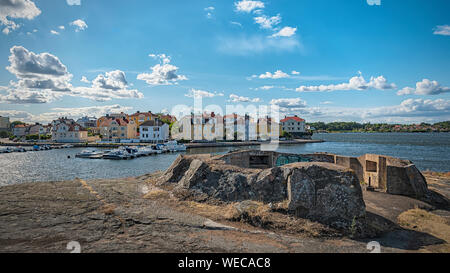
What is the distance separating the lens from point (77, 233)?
6316 millimetres

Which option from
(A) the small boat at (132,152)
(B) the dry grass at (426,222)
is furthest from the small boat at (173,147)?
(B) the dry grass at (426,222)

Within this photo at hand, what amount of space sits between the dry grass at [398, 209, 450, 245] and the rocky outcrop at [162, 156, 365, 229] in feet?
6.87

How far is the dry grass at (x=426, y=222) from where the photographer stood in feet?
23.6

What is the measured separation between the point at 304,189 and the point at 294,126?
97594mm

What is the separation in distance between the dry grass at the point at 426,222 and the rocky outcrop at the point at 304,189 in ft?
6.87

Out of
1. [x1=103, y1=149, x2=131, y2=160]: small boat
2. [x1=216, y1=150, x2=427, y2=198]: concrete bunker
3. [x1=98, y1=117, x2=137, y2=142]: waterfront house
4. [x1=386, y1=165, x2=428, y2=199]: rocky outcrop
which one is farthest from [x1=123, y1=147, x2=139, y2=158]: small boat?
[x1=386, y1=165, x2=428, y2=199]: rocky outcrop

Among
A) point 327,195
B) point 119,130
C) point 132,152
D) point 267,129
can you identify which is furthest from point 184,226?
point 267,129

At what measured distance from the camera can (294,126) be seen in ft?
333

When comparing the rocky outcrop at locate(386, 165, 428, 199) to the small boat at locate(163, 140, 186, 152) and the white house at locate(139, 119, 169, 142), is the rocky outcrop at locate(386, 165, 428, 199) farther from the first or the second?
the white house at locate(139, 119, 169, 142)

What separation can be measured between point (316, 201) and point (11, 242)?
314 inches

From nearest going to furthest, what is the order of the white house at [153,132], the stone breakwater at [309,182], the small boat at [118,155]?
the stone breakwater at [309,182]
the small boat at [118,155]
the white house at [153,132]

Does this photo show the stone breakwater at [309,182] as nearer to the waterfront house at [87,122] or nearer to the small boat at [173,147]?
the small boat at [173,147]

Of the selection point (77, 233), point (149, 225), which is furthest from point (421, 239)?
point (77, 233)

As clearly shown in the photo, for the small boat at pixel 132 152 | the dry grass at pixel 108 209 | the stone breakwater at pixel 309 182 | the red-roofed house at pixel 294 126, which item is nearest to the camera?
the stone breakwater at pixel 309 182
